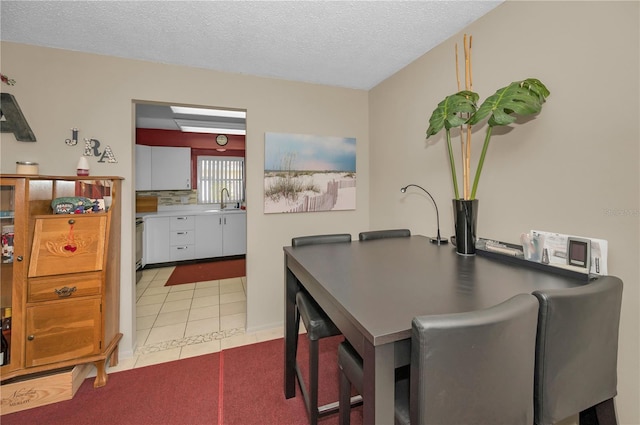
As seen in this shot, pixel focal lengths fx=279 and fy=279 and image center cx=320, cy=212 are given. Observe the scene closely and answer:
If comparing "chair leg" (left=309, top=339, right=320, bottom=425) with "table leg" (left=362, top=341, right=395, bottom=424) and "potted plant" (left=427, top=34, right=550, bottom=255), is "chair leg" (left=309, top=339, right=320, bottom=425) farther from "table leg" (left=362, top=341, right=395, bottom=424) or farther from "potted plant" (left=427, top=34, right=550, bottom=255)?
"potted plant" (left=427, top=34, right=550, bottom=255)

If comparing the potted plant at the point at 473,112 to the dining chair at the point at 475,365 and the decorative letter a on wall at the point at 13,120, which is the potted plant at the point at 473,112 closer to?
the dining chair at the point at 475,365

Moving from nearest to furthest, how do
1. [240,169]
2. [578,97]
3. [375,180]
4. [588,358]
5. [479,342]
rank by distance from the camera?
1. [479,342]
2. [588,358]
3. [578,97]
4. [375,180]
5. [240,169]

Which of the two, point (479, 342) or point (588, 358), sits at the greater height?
point (479, 342)

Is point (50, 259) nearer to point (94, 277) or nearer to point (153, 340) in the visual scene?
point (94, 277)

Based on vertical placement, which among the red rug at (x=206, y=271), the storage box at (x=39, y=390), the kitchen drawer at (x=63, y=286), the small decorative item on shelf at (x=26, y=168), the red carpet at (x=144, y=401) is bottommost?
the red carpet at (x=144, y=401)

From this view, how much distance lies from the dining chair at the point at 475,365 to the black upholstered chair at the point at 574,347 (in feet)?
0.26

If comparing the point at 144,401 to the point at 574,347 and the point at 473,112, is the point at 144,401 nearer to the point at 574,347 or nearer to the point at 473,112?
the point at 574,347

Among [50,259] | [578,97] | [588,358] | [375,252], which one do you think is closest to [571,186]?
[578,97]

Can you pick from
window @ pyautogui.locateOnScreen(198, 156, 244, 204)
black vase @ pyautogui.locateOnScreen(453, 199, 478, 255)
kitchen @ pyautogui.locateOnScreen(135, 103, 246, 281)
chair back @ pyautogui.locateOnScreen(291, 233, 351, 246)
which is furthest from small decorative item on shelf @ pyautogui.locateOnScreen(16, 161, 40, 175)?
window @ pyautogui.locateOnScreen(198, 156, 244, 204)

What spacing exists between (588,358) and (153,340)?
3.00m

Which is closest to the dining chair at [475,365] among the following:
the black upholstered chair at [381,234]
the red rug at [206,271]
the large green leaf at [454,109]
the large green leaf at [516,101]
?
the large green leaf at [516,101]

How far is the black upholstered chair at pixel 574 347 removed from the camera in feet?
2.68

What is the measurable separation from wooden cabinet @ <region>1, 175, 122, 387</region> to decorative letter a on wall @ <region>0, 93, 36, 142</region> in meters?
0.42

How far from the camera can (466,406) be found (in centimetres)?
71
